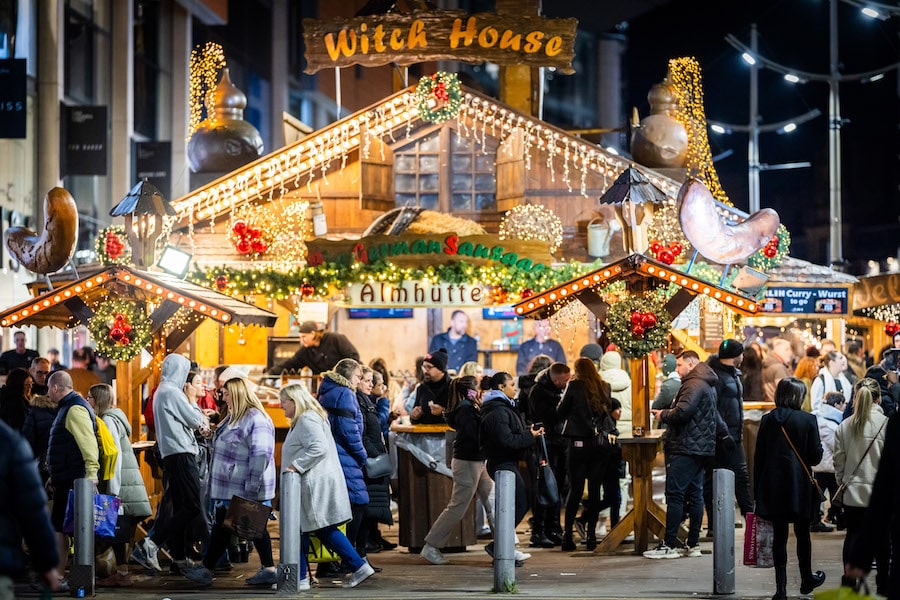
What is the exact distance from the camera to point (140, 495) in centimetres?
1367

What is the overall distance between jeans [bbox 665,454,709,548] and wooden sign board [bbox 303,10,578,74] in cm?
953

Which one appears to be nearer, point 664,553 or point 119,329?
point 664,553

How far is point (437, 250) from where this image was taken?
797 inches

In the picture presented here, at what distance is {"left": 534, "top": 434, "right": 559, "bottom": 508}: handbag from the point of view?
51.9 feet

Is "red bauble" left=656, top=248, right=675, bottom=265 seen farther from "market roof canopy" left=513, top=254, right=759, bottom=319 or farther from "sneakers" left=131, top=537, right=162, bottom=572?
"sneakers" left=131, top=537, right=162, bottom=572

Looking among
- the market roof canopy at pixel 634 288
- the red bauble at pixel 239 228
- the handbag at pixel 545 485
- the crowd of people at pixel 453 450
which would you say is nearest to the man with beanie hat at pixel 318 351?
the red bauble at pixel 239 228

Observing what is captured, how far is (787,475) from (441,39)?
12.2m

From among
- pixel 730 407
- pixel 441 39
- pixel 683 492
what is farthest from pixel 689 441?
pixel 441 39

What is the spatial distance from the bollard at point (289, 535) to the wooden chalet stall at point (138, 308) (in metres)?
3.77

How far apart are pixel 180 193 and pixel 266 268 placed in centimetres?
2084

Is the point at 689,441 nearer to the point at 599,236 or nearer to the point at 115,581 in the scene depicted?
the point at 115,581

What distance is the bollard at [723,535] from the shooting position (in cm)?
1230

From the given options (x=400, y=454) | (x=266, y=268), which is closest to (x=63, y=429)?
(x=400, y=454)

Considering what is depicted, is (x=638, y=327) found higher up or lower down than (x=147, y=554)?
higher up
